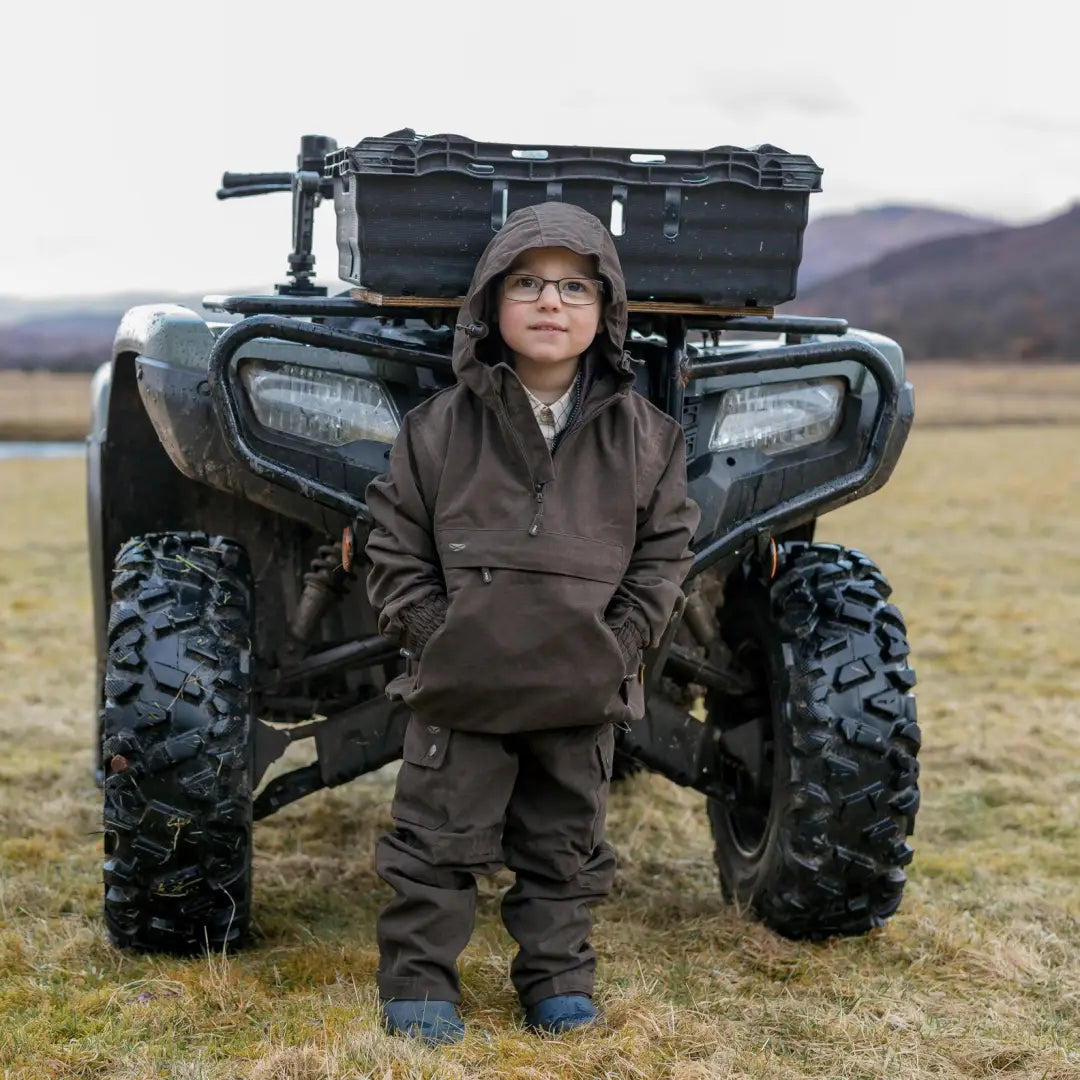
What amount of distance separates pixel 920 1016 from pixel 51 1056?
169 centimetres

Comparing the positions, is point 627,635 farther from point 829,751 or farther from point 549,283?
point 829,751

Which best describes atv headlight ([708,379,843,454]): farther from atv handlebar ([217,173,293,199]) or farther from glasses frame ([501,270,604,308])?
atv handlebar ([217,173,293,199])

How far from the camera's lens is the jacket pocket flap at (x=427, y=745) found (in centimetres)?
296

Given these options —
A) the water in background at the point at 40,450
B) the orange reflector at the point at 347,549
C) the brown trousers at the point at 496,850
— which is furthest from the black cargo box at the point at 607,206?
the water in background at the point at 40,450

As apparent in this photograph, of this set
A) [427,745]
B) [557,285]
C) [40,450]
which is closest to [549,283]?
[557,285]

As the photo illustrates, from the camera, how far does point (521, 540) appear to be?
2.84 meters

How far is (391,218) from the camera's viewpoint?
3121 mm

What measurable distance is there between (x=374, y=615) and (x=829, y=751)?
1.08 m

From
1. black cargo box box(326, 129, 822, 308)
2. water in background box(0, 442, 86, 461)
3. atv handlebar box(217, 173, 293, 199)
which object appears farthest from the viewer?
water in background box(0, 442, 86, 461)

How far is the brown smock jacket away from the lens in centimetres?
282

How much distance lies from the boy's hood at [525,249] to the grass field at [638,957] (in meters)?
1.24

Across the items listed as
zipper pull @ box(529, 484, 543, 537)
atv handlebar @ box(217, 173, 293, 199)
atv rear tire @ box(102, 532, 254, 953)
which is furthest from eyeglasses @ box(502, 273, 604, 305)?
atv handlebar @ box(217, 173, 293, 199)

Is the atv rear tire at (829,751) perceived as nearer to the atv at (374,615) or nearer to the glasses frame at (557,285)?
the atv at (374,615)

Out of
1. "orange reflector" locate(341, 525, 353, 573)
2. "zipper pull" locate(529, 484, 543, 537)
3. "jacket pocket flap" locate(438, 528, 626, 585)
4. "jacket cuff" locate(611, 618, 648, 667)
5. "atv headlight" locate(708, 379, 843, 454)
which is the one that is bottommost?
"jacket cuff" locate(611, 618, 648, 667)
